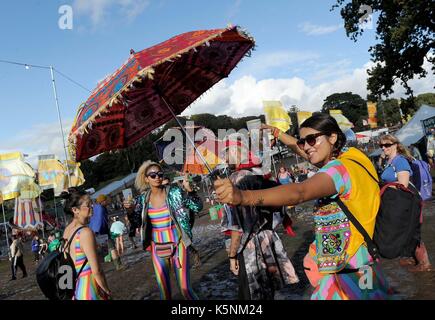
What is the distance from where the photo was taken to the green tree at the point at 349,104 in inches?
4574

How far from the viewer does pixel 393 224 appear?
2006 mm

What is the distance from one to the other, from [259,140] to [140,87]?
1336 millimetres

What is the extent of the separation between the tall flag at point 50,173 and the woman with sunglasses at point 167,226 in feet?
67.2

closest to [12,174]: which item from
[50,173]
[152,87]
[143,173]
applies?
[50,173]

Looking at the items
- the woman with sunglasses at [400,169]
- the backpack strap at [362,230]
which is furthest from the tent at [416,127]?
the backpack strap at [362,230]

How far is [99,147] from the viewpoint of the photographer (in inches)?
163

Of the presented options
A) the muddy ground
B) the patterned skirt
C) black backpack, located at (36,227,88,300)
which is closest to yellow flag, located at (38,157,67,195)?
the muddy ground

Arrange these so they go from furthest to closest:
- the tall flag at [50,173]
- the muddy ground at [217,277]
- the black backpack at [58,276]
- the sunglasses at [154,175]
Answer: the tall flag at [50,173] → the muddy ground at [217,277] → the sunglasses at [154,175] → the black backpack at [58,276]

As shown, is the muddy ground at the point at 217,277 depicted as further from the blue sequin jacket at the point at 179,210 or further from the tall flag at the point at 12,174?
the tall flag at the point at 12,174

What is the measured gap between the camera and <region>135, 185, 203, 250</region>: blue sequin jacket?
449cm

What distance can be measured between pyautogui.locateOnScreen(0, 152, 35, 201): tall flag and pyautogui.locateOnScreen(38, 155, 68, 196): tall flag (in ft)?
10.4

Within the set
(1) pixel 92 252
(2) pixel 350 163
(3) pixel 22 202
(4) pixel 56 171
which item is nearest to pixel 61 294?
(1) pixel 92 252

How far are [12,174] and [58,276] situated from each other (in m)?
18.7

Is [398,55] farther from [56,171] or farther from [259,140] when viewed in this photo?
[56,171]
